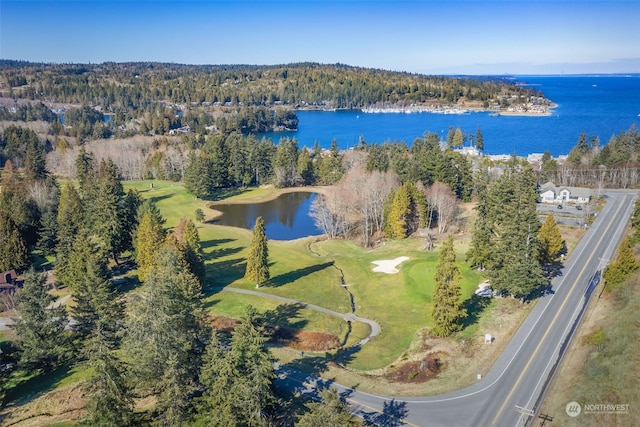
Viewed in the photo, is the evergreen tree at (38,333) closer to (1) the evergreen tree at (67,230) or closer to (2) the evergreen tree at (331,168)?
(1) the evergreen tree at (67,230)

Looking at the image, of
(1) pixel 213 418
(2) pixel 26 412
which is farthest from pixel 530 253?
(2) pixel 26 412

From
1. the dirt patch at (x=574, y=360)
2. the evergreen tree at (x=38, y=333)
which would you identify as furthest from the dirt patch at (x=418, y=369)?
the evergreen tree at (x=38, y=333)

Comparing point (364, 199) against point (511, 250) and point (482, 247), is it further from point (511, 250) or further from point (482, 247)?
point (511, 250)

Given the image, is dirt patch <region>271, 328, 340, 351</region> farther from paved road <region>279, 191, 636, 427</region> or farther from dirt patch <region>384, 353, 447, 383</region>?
dirt patch <region>384, 353, 447, 383</region>

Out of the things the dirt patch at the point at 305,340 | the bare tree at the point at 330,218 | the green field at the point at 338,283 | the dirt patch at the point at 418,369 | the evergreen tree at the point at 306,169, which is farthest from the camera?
the evergreen tree at the point at 306,169

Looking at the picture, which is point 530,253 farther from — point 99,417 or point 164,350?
point 99,417

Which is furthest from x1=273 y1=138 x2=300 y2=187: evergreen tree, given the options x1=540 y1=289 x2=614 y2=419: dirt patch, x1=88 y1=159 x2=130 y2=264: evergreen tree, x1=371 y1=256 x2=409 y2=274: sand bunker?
x1=540 y1=289 x2=614 y2=419: dirt patch

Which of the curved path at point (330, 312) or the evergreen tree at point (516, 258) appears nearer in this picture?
the curved path at point (330, 312)
